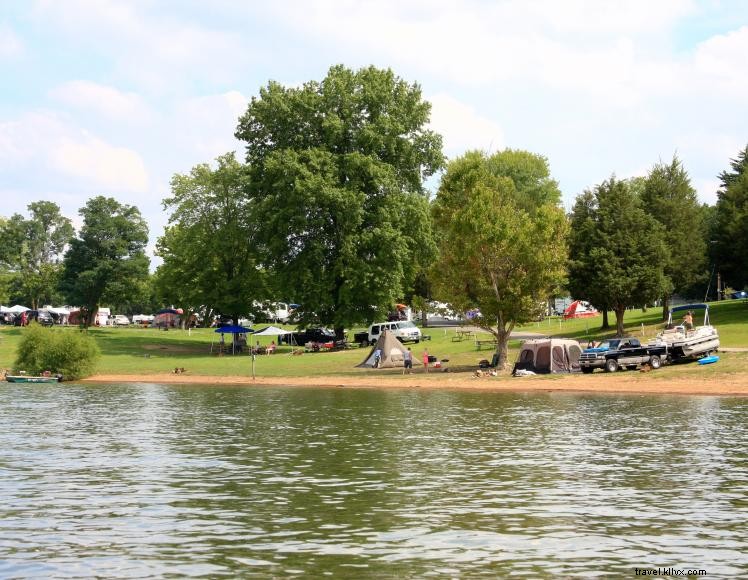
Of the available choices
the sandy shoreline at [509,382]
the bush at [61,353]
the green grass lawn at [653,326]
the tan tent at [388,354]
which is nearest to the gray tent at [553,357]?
the sandy shoreline at [509,382]

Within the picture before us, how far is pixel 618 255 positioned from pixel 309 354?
2683cm

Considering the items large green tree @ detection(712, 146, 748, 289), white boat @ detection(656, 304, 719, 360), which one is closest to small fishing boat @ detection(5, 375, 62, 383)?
white boat @ detection(656, 304, 719, 360)

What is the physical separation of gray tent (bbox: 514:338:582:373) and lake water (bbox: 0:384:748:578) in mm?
15617

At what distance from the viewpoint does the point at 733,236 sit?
75875mm

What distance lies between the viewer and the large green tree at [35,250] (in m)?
149

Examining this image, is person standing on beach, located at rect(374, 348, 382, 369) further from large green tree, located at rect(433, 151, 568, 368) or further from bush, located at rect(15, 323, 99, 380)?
bush, located at rect(15, 323, 99, 380)

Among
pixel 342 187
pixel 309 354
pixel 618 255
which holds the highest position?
pixel 342 187

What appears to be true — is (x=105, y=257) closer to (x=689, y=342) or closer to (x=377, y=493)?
(x=689, y=342)

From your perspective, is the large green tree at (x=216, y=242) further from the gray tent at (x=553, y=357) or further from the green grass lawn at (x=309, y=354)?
the gray tent at (x=553, y=357)

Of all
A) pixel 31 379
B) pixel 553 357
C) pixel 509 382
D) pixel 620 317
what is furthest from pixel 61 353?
pixel 620 317

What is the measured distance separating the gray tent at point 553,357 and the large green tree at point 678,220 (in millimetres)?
22910

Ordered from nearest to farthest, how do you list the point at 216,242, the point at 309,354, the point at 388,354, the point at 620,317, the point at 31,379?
the point at 31,379, the point at 388,354, the point at 620,317, the point at 309,354, the point at 216,242

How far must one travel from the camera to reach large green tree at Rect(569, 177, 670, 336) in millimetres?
69688

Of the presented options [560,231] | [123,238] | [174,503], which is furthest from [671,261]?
[123,238]
